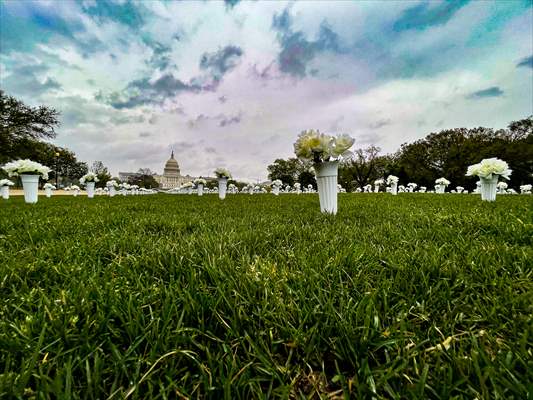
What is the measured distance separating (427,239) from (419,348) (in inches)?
61.7

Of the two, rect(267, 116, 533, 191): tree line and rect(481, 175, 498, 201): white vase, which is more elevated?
rect(267, 116, 533, 191): tree line

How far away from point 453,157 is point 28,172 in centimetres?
4561

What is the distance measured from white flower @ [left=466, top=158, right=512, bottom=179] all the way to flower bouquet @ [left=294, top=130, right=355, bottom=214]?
12.5ft

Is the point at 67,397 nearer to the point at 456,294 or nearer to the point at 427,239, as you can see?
the point at 456,294

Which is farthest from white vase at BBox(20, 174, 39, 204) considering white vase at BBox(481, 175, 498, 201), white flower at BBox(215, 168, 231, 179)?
white vase at BBox(481, 175, 498, 201)

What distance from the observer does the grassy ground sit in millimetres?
704

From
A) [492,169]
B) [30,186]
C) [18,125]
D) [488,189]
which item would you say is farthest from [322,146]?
[18,125]

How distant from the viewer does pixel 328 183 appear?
3.76 metres

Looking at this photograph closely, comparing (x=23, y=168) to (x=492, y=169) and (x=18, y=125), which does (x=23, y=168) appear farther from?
(x=18, y=125)

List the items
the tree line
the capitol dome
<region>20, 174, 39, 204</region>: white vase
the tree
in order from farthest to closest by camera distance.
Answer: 1. the capitol dome
2. the tree line
3. the tree
4. <region>20, 174, 39, 204</region>: white vase

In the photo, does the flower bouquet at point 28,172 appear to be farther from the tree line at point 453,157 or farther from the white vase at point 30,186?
the tree line at point 453,157

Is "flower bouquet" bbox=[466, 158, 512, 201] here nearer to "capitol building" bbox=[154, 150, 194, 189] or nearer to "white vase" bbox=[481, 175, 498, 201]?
"white vase" bbox=[481, 175, 498, 201]

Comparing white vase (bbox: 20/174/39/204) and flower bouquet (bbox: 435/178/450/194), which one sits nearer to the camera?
white vase (bbox: 20/174/39/204)

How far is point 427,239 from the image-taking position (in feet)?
7.11
